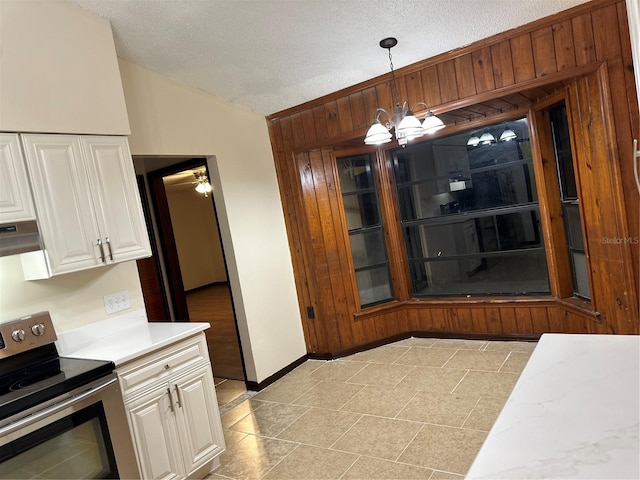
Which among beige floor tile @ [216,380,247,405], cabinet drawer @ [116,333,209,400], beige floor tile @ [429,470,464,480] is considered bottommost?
beige floor tile @ [429,470,464,480]

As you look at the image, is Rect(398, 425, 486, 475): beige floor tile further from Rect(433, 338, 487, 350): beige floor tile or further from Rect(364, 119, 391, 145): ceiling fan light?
Rect(364, 119, 391, 145): ceiling fan light

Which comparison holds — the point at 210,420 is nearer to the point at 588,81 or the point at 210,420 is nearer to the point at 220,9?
the point at 220,9

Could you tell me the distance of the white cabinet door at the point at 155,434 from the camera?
87.9 inches

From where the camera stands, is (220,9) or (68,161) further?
(220,9)

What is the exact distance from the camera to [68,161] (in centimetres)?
241

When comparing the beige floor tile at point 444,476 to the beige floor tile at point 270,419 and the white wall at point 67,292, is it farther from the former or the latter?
the white wall at point 67,292

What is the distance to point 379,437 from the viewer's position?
280 cm

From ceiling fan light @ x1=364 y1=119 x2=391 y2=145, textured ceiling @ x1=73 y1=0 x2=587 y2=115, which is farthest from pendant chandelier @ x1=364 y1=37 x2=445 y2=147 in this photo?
textured ceiling @ x1=73 y1=0 x2=587 y2=115

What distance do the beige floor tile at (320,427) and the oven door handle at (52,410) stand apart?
135 centimetres

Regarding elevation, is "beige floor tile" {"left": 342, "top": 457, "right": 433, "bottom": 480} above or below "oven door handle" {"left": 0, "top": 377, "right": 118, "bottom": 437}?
below

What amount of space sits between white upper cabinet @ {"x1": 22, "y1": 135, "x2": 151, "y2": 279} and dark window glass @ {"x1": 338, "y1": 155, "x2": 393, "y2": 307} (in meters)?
2.19

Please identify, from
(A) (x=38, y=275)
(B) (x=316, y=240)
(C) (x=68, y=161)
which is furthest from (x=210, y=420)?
(B) (x=316, y=240)

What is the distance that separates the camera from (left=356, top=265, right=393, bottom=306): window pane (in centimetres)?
449

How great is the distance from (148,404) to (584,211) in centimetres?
313
